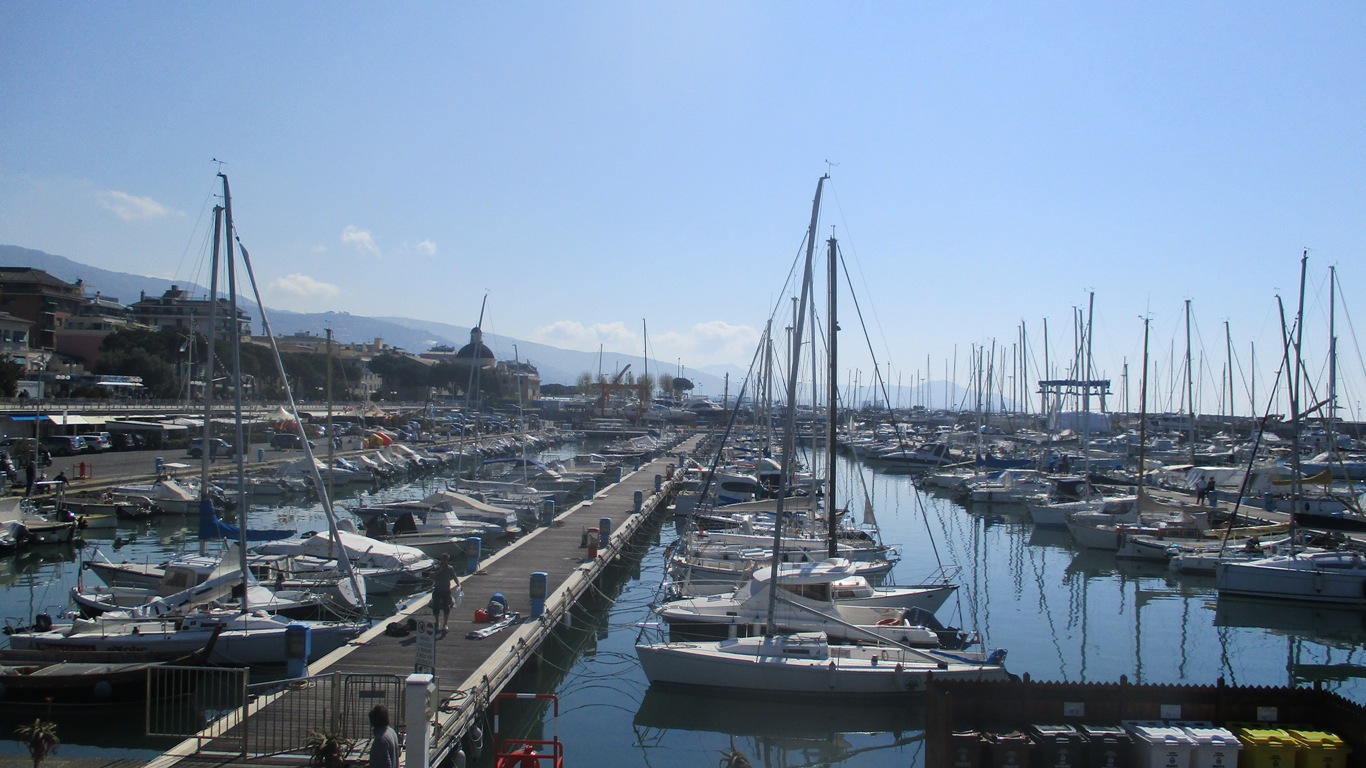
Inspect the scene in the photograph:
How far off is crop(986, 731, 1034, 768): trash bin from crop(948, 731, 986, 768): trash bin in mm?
83

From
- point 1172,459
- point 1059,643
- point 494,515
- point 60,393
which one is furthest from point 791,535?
point 60,393

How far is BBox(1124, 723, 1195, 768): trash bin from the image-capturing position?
981 centimetres

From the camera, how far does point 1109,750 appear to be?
10.1 meters

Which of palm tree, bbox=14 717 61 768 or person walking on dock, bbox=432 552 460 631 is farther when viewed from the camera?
person walking on dock, bbox=432 552 460 631

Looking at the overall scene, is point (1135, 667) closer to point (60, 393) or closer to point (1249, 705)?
point (1249, 705)

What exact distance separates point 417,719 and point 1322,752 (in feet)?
34.2

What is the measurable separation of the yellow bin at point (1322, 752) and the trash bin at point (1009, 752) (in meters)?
2.89

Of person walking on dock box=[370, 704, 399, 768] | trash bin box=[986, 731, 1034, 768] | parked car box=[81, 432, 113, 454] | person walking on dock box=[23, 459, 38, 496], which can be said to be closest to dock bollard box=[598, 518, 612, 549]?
person walking on dock box=[370, 704, 399, 768]

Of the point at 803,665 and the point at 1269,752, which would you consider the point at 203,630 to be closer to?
the point at 803,665

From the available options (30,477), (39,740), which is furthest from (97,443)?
(39,740)

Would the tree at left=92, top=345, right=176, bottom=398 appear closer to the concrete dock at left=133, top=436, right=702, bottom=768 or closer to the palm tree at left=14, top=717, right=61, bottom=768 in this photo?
the concrete dock at left=133, top=436, right=702, bottom=768

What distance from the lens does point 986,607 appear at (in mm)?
30578

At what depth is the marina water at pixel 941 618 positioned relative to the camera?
1805 cm

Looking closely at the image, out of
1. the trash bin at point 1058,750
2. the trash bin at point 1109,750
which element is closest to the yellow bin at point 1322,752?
the trash bin at point 1109,750
